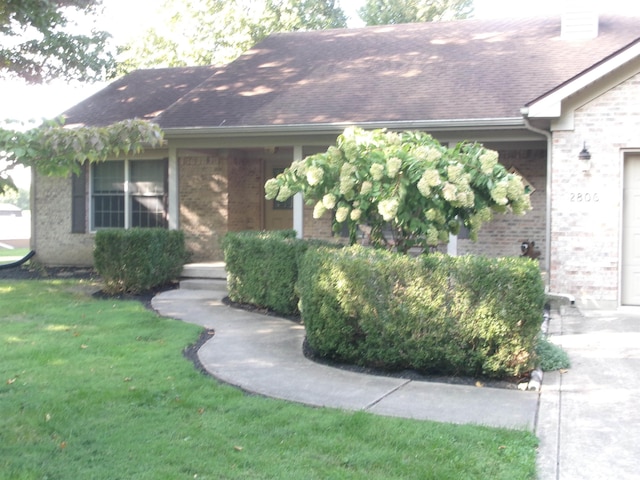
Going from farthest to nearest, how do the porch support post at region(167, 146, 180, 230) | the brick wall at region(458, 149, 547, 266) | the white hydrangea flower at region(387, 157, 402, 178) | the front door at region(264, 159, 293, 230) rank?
the front door at region(264, 159, 293, 230) < the porch support post at region(167, 146, 180, 230) < the brick wall at region(458, 149, 547, 266) < the white hydrangea flower at region(387, 157, 402, 178)

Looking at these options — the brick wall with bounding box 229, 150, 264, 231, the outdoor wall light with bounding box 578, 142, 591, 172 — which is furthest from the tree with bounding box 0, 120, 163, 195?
the brick wall with bounding box 229, 150, 264, 231

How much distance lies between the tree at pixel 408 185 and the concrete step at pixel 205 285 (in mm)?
4582

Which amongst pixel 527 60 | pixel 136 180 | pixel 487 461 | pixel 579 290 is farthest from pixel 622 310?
pixel 136 180

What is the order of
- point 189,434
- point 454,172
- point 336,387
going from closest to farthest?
point 189,434 → point 336,387 → point 454,172

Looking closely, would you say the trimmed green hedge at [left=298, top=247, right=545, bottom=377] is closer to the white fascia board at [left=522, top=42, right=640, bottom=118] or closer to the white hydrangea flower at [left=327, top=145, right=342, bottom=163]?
the white hydrangea flower at [left=327, top=145, right=342, bottom=163]

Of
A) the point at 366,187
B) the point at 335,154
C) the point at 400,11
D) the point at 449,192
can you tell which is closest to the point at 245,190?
the point at 335,154

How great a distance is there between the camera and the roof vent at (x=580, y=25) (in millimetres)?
14977

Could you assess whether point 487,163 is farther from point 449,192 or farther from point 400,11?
point 400,11

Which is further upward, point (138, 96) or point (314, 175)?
point (138, 96)

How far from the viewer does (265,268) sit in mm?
10781

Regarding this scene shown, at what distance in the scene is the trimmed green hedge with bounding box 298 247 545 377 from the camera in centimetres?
682

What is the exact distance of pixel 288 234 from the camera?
12.4 metres

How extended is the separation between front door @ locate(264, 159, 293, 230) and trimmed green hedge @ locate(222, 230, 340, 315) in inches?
188

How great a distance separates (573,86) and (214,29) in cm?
2338
